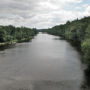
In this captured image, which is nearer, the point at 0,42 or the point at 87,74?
the point at 87,74

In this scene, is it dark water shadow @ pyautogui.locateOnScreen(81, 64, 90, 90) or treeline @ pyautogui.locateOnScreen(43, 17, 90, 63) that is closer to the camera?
dark water shadow @ pyautogui.locateOnScreen(81, 64, 90, 90)

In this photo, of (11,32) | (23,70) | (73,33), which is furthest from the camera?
(11,32)

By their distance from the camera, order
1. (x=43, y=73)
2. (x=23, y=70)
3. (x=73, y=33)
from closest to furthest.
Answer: (x=43, y=73) → (x=23, y=70) → (x=73, y=33)

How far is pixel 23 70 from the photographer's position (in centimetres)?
2380

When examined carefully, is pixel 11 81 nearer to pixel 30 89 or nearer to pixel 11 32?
pixel 30 89

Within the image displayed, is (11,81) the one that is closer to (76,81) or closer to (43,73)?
(43,73)

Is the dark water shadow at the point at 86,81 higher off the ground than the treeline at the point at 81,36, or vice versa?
the treeline at the point at 81,36

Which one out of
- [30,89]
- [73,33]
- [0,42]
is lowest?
[30,89]

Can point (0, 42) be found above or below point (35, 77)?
above

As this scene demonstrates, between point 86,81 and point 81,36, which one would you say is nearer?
point 86,81

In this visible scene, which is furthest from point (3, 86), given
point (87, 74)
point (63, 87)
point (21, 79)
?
point (87, 74)

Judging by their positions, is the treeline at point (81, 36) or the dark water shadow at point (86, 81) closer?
the dark water shadow at point (86, 81)

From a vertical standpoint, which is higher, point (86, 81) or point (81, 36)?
point (81, 36)

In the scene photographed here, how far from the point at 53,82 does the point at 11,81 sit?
23.5 ft
